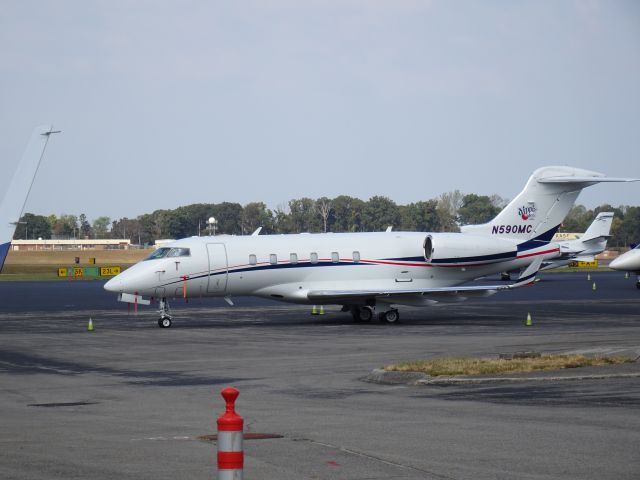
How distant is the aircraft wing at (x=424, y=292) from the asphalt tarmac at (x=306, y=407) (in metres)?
1.71

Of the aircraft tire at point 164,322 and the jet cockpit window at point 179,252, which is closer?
the aircraft tire at point 164,322

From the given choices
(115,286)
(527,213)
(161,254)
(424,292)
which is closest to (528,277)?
(424,292)

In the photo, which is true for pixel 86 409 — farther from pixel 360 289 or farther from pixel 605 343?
pixel 360 289

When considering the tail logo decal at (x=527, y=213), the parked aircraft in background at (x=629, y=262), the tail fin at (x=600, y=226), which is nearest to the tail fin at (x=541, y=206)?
the tail logo decal at (x=527, y=213)

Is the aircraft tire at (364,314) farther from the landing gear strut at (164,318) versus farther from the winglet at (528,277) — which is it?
the landing gear strut at (164,318)

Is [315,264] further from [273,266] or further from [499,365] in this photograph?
[499,365]

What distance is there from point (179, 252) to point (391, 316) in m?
7.50

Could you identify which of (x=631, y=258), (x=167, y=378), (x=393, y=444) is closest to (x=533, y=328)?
(x=167, y=378)

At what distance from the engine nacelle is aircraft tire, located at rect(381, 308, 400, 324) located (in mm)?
2608

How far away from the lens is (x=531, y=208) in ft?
133

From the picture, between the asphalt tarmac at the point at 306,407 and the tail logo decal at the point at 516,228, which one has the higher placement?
the tail logo decal at the point at 516,228

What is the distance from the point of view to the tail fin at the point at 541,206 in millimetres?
40531

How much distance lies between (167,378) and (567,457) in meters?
10.7

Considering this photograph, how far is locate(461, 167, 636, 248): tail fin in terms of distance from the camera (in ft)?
133
